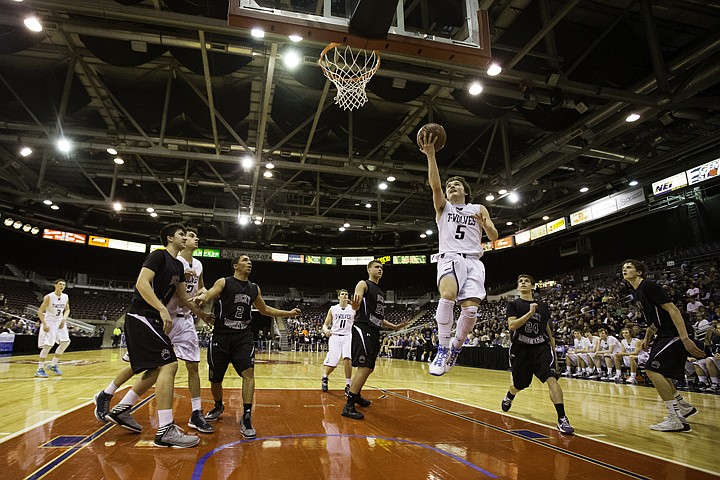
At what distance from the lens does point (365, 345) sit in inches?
222

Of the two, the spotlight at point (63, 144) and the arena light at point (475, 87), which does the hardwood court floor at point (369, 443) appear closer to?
the arena light at point (475, 87)

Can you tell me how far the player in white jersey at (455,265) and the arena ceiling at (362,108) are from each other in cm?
306

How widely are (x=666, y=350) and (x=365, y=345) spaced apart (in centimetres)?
355

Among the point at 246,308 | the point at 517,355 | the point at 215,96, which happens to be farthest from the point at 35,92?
the point at 517,355

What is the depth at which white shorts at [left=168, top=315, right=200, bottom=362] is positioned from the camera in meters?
4.60

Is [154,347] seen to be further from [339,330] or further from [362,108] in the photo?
[362,108]

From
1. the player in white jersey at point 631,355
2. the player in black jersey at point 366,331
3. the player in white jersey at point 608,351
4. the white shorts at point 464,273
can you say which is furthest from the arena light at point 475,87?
the player in white jersey at point 608,351

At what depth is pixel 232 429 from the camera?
4.41 meters

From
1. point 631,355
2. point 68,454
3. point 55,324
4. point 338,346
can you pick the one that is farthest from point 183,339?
point 631,355

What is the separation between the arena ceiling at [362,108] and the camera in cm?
920

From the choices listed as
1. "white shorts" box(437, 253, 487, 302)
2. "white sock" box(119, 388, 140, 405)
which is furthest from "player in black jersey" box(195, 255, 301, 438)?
"white shorts" box(437, 253, 487, 302)

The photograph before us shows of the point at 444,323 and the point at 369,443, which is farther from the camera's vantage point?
the point at 444,323

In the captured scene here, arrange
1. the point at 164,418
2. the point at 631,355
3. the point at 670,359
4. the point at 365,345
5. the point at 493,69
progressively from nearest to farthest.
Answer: the point at 164,418 → the point at 670,359 → the point at 365,345 → the point at 493,69 → the point at 631,355

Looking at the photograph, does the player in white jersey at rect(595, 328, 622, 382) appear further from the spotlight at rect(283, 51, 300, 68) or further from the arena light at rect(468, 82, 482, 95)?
the spotlight at rect(283, 51, 300, 68)
